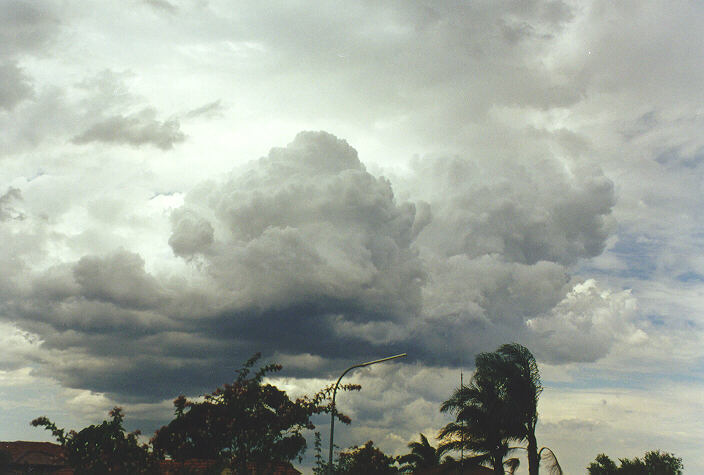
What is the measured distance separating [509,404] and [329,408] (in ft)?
40.3

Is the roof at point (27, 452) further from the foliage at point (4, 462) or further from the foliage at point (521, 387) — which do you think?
the foliage at point (521, 387)

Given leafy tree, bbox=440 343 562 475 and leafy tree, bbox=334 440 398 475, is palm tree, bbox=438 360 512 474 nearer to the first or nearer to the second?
leafy tree, bbox=440 343 562 475

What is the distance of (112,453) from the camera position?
20.2m

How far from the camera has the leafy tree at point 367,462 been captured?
43.5 meters

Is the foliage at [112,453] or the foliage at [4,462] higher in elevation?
the foliage at [112,453]

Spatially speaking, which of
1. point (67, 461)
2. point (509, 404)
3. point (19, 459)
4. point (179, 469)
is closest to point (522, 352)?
point (509, 404)

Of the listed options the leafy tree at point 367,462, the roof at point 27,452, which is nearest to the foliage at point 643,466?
the leafy tree at point 367,462

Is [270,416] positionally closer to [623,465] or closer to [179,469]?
[179,469]

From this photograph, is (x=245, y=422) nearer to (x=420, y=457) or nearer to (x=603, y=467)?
(x=420, y=457)

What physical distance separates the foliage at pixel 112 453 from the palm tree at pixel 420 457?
143ft

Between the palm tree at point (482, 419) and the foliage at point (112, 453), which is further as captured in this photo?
the palm tree at point (482, 419)

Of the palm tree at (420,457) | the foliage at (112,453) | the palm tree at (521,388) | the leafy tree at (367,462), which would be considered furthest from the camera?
the palm tree at (420,457)

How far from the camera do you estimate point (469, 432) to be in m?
36.0

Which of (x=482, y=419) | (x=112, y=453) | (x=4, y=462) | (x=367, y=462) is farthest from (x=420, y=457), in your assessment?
(x=112, y=453)
